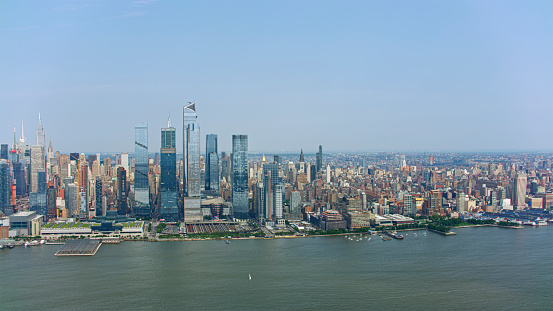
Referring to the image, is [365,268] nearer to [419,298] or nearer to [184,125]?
[419,298]

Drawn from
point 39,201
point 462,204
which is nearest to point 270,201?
point 39,201

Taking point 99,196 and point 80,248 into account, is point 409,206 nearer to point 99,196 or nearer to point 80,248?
point 99,196

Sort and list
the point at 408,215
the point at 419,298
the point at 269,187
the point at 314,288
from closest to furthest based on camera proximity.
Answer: the point at 419,298 < the point at 314,288 < the point at 269,187 < the point at 408,215

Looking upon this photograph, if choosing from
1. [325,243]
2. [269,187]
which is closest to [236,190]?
[269,187]

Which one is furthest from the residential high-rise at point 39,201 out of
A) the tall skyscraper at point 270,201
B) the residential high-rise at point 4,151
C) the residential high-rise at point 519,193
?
the residential high-rise at point 519,193

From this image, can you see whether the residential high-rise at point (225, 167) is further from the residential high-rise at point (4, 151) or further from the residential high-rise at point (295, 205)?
the residential high-rise at point (4, 151)

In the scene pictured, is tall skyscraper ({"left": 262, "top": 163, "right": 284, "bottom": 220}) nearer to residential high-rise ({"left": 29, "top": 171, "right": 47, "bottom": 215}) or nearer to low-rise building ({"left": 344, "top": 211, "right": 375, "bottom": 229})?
low-rise building ({"left": 344, "top": 211, "right": 375, "bottom": 229})
